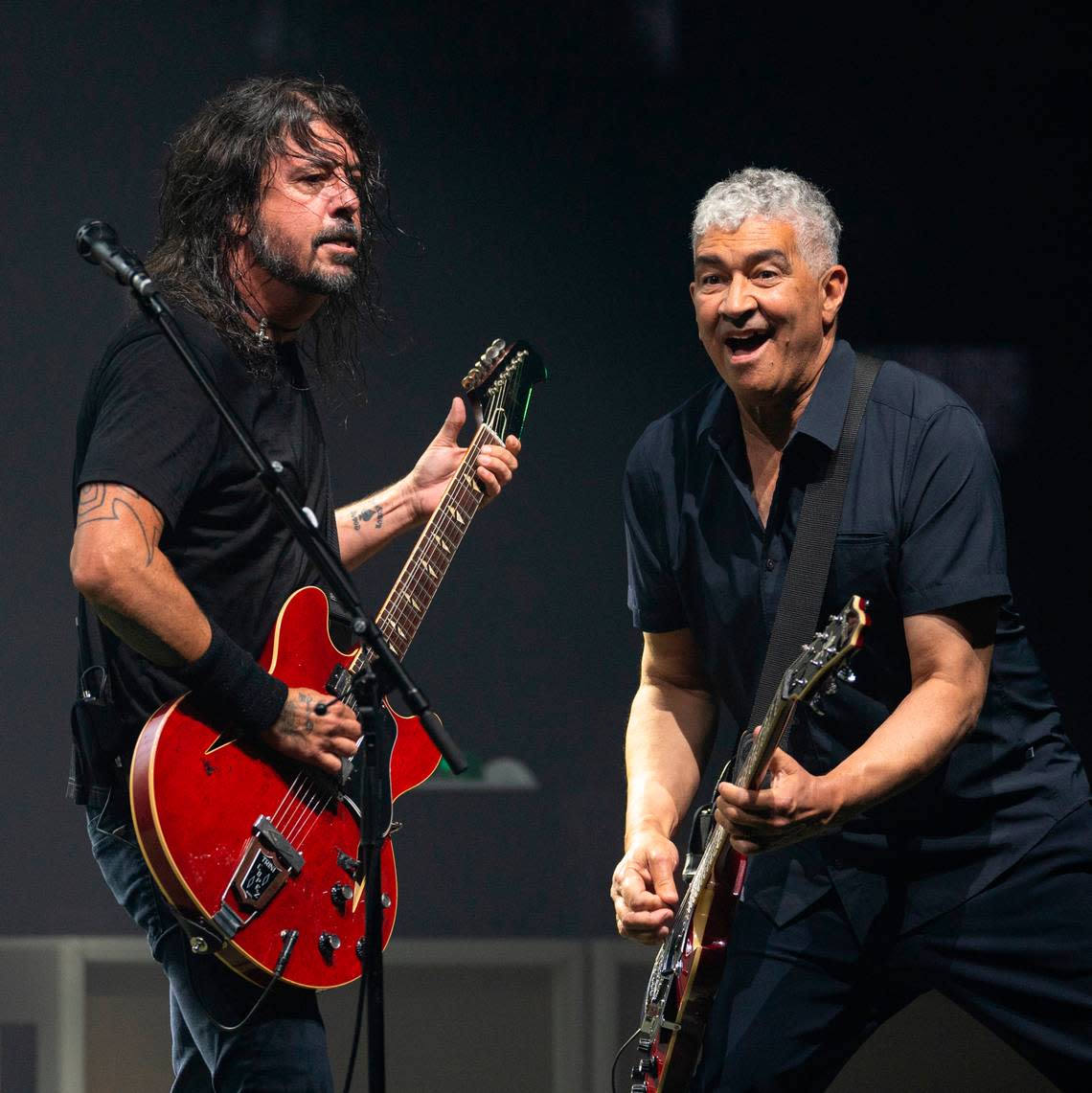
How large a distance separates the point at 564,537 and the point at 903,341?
1.13 metres

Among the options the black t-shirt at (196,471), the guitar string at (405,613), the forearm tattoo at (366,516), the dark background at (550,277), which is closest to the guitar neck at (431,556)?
the guitar string at (405,613)

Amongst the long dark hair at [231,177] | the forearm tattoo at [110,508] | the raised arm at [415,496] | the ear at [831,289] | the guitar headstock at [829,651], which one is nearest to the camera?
the guitar headstock at [829,651]

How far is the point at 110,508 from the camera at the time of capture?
219 cm

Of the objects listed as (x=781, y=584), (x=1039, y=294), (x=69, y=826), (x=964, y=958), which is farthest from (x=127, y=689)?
(x=1039, y=294)

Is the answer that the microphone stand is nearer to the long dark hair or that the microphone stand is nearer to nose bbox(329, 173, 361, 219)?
the long dark hair

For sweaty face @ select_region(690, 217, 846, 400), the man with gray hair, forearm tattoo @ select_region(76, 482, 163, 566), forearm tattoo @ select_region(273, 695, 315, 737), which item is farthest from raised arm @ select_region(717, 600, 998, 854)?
forearm tattoo @ select_region(76, 482, 163, 566)

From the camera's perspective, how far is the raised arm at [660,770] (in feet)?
7.56

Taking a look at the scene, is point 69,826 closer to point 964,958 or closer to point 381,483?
point 381,483

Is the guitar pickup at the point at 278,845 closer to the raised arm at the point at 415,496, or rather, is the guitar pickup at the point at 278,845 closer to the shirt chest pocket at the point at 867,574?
the raised arm at the point at 415,496

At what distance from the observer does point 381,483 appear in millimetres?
4180

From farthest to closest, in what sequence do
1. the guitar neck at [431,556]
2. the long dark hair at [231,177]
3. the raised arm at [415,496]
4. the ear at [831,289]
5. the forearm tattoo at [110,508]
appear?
the raised arm at [415,496] → the guitar neck at [431,556] → the long dark hair at [231,177] → the ear at [831,289] → the forearm tattoo at [110,508]

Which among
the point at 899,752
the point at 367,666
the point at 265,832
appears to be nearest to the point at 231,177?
the point at 367,666

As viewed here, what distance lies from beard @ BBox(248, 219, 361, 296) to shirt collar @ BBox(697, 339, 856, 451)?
720 millimetres

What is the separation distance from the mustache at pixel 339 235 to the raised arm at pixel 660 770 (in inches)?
36.2
